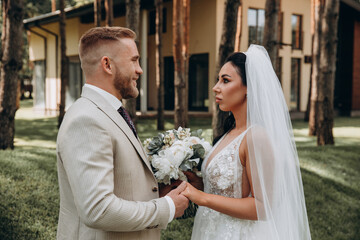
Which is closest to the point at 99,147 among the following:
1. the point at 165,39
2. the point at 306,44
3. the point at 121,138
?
the point at 121,138

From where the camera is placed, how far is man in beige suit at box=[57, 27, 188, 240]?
1834mm

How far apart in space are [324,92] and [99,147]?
938cm

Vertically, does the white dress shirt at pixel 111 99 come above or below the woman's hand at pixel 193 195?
above

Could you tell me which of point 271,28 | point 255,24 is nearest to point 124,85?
point 271,28

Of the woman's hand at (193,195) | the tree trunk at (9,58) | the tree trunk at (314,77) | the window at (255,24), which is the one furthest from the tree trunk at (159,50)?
the woman's hand at (193,195)

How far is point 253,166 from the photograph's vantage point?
261cm

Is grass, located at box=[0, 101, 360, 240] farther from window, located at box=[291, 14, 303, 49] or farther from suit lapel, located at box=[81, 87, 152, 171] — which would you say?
window, located at box=[291, 14, 303, 49]

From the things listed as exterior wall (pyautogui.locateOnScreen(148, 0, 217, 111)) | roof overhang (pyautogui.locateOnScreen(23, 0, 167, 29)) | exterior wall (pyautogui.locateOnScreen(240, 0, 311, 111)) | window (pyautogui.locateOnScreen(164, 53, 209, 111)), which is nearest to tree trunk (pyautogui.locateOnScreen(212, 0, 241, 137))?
roof overhang (pyautogui.locateOnScreen(23, 0, 167, 29))

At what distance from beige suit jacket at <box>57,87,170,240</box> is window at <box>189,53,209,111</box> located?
1789 centimetres

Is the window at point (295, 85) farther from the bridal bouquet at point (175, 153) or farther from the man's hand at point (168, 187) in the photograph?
the man's hand at point (168, 187)

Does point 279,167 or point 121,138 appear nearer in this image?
point 121,138

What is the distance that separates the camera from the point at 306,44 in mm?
22734

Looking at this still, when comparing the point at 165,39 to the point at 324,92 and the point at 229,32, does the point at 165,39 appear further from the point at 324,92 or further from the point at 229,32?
the point at 229,32

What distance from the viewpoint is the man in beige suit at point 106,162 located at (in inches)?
72.2
